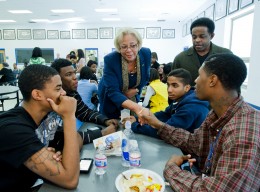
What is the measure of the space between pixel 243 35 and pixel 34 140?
4906 mm

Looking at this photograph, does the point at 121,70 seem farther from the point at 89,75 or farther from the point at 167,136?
the point at 89,75

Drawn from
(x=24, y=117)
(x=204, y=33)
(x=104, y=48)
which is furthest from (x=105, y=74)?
(x=104, y=48)

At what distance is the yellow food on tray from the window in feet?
12.5

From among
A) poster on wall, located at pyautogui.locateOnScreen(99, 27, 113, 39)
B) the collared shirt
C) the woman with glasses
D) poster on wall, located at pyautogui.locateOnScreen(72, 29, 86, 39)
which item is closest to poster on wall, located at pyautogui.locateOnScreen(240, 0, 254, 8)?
the woman with glasses

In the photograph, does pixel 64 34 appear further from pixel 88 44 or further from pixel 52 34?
pixel 88 44

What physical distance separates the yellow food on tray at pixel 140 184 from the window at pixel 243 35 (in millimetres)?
3822

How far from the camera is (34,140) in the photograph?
41.5 inches

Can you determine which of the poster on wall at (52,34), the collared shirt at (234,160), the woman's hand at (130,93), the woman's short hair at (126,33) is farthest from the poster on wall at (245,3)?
the poster on wall at (52,34)

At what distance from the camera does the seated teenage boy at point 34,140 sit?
103cm

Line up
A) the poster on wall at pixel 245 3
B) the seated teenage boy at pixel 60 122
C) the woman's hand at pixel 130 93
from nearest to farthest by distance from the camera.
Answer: the seated teenage boy at pixel 60 122
the woman's hand at pixel 130 93
the poster on wall at pixel 245 3

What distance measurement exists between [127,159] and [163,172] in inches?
9.0

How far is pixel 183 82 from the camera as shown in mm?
2057

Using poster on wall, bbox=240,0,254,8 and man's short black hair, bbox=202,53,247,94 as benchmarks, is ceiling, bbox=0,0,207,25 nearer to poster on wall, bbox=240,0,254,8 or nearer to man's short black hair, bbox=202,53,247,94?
poster on wall, bbox=240,0,254,8

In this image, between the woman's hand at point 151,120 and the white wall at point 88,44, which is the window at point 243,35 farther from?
the white wall at point 88,44
